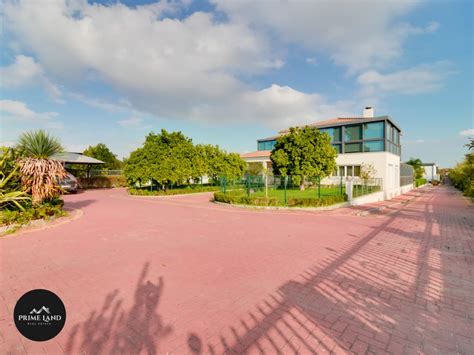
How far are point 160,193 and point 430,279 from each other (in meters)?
19.2

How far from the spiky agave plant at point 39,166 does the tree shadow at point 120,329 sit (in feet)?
24.9

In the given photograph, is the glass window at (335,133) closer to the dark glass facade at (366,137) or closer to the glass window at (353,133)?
the dark glass facade at (366,137)

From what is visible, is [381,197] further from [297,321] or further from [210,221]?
[297,321]

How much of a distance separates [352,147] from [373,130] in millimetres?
2455

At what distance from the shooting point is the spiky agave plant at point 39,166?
8.86 metres

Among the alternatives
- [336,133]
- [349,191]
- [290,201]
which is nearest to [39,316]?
[290,201]

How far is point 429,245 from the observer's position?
21.4 ft

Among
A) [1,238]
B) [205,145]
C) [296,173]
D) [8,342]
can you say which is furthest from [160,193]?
[8,342]

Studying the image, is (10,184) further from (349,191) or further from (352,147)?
(352,147)

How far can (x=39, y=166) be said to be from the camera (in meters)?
9.03

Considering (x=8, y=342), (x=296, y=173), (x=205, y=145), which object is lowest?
(x=8, y=342)

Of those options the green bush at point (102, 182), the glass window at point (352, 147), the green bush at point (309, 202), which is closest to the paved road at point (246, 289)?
the green bush at point (309, 202)

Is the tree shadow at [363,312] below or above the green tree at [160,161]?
below

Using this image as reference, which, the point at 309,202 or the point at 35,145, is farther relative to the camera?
the point at 309,202
